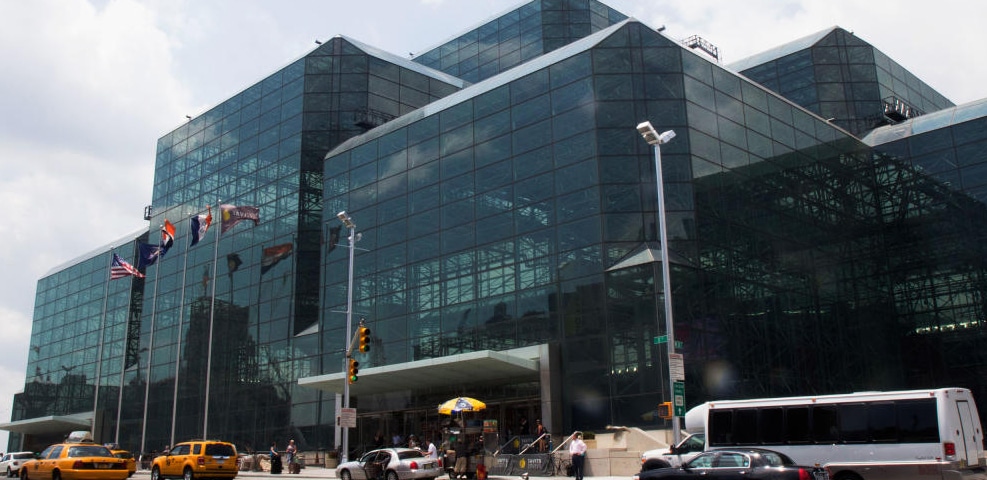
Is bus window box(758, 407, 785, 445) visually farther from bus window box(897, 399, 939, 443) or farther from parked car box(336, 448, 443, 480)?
parked car box(336, 448, 443, 480)

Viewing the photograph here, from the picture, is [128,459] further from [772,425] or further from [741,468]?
[741,468]

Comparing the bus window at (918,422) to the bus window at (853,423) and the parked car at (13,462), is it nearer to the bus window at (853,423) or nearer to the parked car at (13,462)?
the bus window at (853,423)

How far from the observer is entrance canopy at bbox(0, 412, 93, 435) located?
76.2m

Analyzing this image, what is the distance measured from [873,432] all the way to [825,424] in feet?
4.04

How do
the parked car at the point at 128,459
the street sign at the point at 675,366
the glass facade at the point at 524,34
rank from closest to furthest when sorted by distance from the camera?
the street sign at the point at 675,366 → the parked car at the point at 128,459 → the glass facade at the point at 524,34

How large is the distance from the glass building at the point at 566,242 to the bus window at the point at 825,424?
43.3ft

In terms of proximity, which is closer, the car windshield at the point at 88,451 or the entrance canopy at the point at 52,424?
the car windshield at the point at 88,451

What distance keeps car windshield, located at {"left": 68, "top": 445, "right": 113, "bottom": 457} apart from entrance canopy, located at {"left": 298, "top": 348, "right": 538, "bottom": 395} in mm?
15000

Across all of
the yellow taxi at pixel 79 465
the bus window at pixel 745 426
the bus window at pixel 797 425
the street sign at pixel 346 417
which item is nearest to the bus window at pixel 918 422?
the bus window at pixel 797 425

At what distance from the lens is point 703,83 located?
142 ft

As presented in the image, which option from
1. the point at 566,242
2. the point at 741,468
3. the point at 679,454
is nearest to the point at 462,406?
the point at 566,242

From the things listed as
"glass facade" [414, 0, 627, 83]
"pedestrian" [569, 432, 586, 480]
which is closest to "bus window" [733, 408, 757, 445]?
"pedestrian" [569, 432, 586, 480]

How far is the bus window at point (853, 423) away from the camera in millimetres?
22297

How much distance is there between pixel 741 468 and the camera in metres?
19.0
